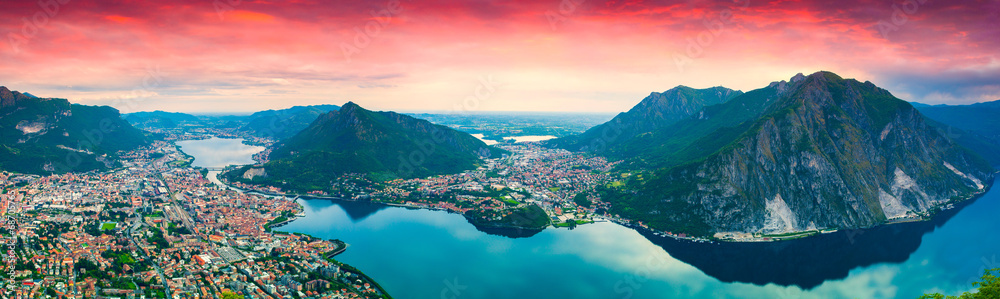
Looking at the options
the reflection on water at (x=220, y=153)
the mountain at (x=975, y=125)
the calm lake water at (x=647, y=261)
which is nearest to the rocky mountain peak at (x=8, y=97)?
the reflection on water at (x=220, y=153)

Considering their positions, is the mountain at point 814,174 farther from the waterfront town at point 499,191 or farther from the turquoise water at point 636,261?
the waterfront town at point 499,191

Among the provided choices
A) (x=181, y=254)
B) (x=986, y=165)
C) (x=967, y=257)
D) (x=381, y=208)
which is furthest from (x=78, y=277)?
(x=986, y=165)

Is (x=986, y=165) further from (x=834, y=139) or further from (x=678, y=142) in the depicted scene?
(x=678, y=142)

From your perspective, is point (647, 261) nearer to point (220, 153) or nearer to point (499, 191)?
point (499, 191)

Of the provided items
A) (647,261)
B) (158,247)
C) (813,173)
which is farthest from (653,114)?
(158,247)

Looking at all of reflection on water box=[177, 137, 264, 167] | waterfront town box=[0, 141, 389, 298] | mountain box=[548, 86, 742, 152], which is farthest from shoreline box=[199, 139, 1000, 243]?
mountain box=[548, 86, 742, 152]
